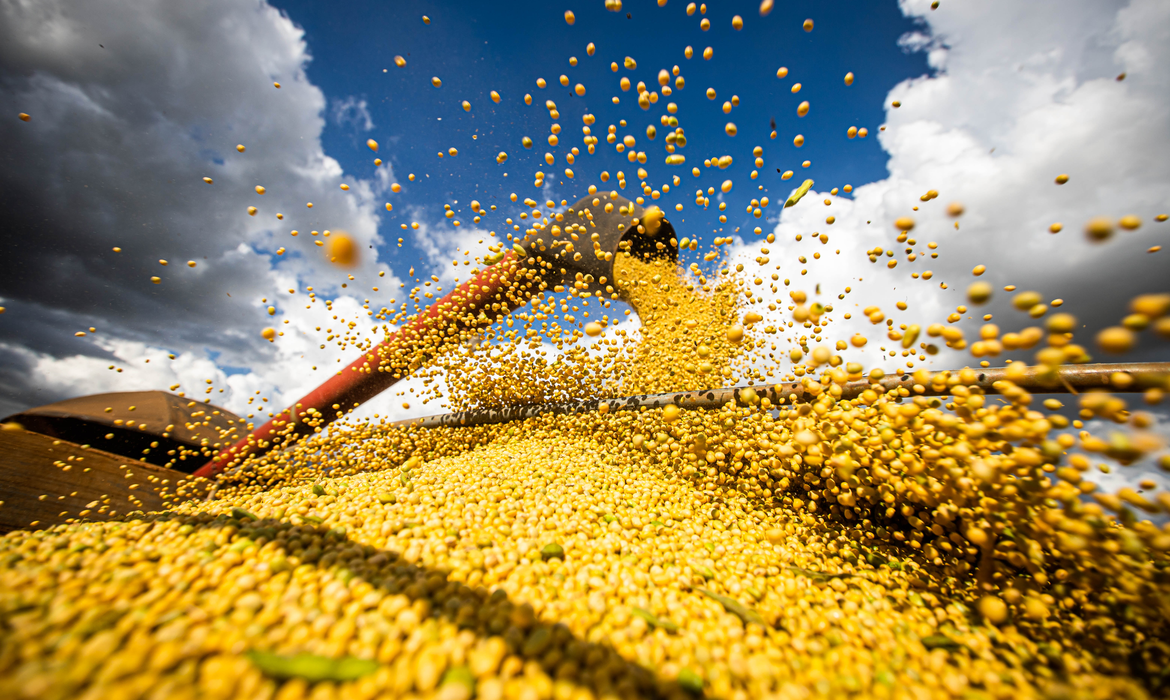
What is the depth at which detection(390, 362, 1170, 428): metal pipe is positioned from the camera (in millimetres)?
1659

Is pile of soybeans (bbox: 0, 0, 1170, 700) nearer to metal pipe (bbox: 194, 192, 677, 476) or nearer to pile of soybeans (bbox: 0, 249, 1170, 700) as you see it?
pile of soybeans (bbox: 0, 249, 1170, 700)

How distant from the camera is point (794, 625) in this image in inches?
51.3

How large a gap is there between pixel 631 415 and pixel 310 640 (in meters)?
2.44

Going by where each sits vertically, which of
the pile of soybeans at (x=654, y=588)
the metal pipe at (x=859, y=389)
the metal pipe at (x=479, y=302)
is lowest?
the pile of soybeans at (x=654, y=588)

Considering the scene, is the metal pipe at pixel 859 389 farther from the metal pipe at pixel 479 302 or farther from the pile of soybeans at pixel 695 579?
the metal pipe at pixel 479 302

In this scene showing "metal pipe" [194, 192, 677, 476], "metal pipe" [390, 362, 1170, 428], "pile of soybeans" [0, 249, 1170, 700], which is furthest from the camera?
"metal pipe" [194, 192, 677, 476]

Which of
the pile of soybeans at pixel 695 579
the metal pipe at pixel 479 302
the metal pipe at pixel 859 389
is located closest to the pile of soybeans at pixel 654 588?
the pile of soybeans at pixel 695 579

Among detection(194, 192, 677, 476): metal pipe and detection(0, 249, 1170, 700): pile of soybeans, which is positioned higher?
detection(194, 192, 677, 476): metal pipe

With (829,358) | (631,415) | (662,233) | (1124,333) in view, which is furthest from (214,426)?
(1124,333)

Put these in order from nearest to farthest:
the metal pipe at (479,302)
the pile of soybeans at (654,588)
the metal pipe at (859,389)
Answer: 1. the pile of soybeans at (654,588)
2. the metal pipe at (859,389)
3. the metal pipe at (479,302)

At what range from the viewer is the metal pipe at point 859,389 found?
5.44ft

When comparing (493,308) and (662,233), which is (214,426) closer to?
(493,308)

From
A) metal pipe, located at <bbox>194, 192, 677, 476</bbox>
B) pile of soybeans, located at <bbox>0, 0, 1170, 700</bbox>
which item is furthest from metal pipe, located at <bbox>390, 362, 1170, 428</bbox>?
metal pipe, located at <bbox>194, 192, 677, 476</bbox>

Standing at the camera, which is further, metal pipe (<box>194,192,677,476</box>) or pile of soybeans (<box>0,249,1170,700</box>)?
metal pipe (<box>194,192,677,476</box>)
